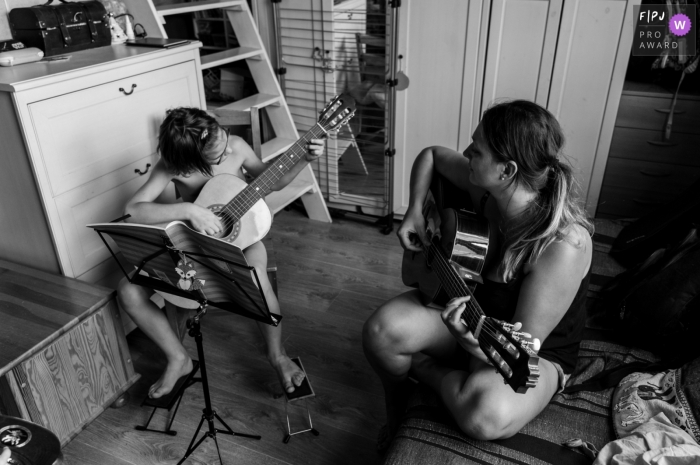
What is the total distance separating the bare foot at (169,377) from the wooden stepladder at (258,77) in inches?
40.2

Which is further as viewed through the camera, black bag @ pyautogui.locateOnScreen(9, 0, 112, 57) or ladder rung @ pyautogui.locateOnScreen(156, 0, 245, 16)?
ladder rung @ pyautogui.locateOnScreen(156, 0, 245, 16)

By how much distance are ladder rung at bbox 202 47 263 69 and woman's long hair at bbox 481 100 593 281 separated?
4.95 ft

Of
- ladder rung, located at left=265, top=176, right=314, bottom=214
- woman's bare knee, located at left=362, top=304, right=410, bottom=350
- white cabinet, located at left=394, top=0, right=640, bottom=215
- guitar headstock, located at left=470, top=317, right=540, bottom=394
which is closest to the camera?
guitar headstock, located at left=470, top=317, right=540, bottom=394

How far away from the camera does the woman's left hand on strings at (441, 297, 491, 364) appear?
124 centimetres

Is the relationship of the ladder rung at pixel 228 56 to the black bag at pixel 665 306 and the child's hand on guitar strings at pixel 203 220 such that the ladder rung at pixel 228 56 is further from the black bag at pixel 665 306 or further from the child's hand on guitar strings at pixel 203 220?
the black bag at pixel 665 306

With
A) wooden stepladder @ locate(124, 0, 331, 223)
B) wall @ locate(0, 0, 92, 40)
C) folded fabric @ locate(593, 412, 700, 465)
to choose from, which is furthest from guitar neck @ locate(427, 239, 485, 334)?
wall @ locate(0, 0, 92, 40)

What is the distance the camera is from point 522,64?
2.60 meters

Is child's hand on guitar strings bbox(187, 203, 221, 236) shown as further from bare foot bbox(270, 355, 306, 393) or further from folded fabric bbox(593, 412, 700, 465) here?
folded fabric bbox(593, 412, 700, 465)

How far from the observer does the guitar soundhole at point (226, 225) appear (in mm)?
1818

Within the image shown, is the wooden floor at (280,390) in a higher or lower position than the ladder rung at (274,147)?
lower

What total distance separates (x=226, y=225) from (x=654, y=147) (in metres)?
2.00

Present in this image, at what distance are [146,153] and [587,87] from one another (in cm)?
193

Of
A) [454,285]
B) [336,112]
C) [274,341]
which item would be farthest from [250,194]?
[454,285]

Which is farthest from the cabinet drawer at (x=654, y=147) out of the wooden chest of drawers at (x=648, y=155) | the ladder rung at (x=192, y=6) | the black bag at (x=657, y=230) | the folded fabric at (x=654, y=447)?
the ladder rung at (x=192, y=6)
